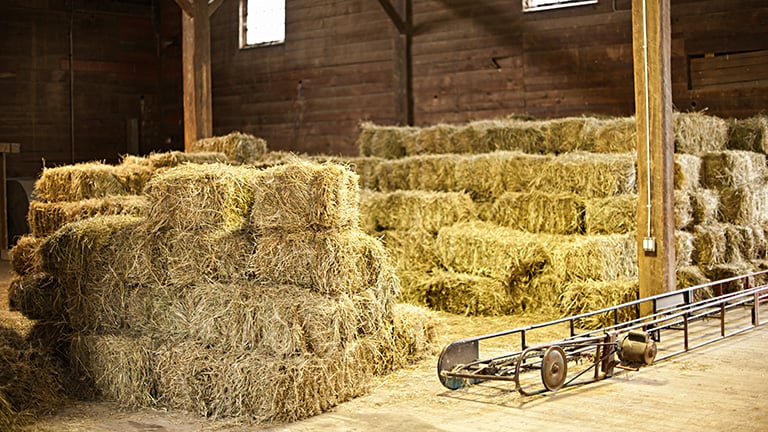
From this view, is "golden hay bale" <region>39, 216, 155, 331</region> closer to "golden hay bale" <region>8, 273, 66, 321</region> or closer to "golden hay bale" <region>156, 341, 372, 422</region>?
"golden hay bale" <region>8, 273, 66, 321</region>

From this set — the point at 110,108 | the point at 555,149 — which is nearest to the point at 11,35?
the point at 110,108

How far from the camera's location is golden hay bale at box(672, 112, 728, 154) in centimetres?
931

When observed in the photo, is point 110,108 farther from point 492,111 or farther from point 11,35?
point 492,111

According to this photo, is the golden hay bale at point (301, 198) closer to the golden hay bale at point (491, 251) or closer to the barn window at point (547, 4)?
the golden hay bale at point (491, 251)

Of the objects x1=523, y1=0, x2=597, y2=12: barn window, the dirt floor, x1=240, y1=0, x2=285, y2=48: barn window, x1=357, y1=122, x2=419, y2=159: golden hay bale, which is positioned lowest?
the dirt floor

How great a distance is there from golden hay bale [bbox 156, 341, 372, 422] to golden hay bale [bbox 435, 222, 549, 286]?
11.1 ft

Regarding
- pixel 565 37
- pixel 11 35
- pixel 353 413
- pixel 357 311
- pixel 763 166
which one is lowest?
pixel 353 413

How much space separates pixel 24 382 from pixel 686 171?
640 centimetres

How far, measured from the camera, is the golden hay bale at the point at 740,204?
9.39 meters

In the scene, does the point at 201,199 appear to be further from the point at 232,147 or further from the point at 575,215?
the point at 232,147

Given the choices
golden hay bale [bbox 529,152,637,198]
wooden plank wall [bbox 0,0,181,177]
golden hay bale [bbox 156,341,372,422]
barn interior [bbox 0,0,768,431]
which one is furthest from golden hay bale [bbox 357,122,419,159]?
wooden plank wall [bbox 0,0,181,177]

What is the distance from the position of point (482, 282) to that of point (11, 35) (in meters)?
12.7

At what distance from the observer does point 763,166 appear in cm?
986

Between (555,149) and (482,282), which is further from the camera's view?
(555,149)
